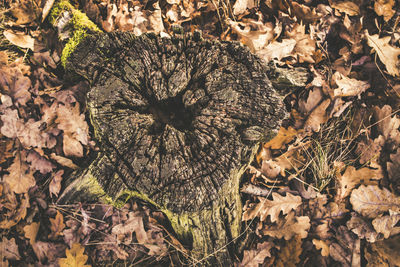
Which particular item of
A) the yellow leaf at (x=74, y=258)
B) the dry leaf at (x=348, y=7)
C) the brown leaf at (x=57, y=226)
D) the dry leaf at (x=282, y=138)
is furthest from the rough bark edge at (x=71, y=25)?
the dry leaf at (x=348, y=7)

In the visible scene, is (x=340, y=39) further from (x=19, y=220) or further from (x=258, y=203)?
(x=19, y=220)

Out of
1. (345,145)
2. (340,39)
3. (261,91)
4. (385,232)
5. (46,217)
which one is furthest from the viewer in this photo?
(340,39)

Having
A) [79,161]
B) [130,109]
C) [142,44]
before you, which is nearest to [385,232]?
[130,109]

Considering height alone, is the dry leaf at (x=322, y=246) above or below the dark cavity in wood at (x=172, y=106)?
below

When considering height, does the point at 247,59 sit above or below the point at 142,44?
below

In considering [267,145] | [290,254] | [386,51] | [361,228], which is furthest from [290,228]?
[386,51]

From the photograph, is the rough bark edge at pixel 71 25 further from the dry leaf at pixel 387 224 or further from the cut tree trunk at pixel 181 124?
the dry leaf at pixel 387 224

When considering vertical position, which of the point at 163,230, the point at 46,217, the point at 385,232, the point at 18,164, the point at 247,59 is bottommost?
the point at 385,232
